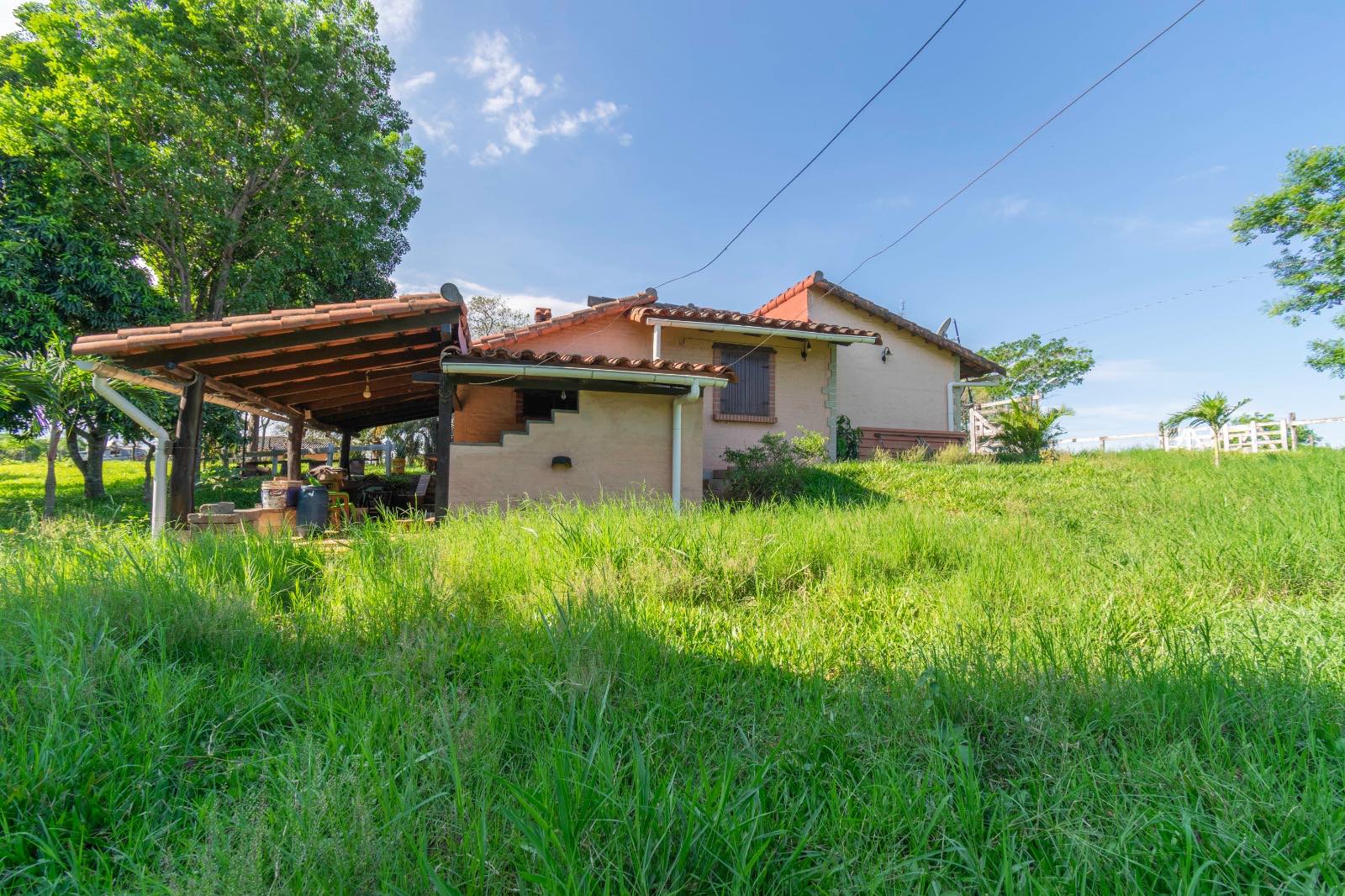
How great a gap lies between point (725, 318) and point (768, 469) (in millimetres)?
3468

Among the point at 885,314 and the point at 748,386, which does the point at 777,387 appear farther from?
the point at 885,314

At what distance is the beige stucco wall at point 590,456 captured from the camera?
7.36 meters

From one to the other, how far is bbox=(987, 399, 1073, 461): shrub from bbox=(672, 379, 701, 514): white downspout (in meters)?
8.94

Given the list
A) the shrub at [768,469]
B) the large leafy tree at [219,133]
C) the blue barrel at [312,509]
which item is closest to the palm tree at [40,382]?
the blue barrel at [312,509]

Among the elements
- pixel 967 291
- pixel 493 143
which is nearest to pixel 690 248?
pixel 493 143

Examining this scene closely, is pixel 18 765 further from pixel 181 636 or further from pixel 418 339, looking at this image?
pixel 418 339

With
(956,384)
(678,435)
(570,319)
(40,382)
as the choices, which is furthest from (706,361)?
(40,382)

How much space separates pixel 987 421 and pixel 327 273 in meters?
20.6

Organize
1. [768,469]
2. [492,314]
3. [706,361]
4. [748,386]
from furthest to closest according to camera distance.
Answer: [492,314]
[748,386]
[706,361]
[768,469]

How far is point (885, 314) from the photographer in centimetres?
1405

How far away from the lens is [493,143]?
33.4 feet

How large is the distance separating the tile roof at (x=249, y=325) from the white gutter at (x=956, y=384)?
13.3 m

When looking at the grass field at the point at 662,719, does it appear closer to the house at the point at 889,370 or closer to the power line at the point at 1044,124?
the power line at the point at 1044,124

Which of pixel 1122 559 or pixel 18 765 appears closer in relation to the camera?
pixel 18 765
